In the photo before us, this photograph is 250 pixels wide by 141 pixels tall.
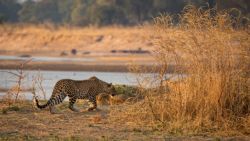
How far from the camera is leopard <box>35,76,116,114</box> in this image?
15.7 meters

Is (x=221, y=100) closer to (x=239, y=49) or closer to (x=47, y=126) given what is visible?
(x=239, y=49)

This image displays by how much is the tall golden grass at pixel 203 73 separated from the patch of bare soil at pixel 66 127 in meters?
0.65

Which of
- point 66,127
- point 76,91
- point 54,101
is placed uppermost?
point 76,91

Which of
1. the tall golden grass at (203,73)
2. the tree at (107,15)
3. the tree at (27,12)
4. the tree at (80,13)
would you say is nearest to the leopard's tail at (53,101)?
the tall golden grass at (203,73)

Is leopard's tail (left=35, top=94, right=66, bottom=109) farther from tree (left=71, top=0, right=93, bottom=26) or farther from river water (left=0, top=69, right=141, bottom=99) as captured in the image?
tree (left=71, top=0, right=93, bottom=26)

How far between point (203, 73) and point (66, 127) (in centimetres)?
283

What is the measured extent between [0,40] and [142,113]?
40.7 m

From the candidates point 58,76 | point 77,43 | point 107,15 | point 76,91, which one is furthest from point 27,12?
point 76,91

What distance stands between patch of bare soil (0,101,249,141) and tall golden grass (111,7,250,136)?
0.65 metres

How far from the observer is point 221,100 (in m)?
13.3

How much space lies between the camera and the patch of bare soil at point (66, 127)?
1223 cm

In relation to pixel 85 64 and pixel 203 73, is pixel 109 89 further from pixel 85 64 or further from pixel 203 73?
pixel 85 64

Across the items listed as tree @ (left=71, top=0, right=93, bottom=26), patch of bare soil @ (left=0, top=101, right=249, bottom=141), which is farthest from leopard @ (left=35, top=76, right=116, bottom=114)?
tree @ (left=71, top=0, right=93, bottom=26)

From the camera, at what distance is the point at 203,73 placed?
13.3m
